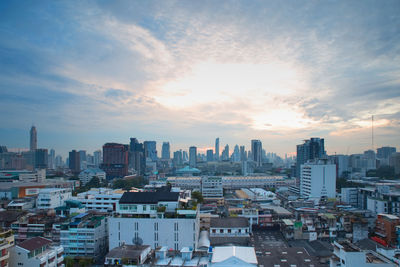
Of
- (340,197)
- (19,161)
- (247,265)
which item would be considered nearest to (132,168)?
(19,161)

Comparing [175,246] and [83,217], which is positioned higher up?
[83,217]

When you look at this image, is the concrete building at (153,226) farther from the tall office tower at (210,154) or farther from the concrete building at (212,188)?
the tall office tower at (210,154)

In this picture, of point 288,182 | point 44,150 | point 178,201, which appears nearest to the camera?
point 178,201

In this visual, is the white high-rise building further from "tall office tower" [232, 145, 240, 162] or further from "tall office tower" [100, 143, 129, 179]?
"tall office tower" [232, 145, 240, 162]

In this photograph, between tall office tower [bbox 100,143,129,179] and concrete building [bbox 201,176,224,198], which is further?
tall office tower [bbox 100,143,129,179]

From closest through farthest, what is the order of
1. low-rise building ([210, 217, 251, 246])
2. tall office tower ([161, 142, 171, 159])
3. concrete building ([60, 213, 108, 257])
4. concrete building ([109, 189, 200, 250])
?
concrete building ([109, 189, 200, 250])
concrete building ([60, 213, 108, 257])
low-rise building ([210, 217, 251, 246])
tall office tower ([161, 142, 171, 159])

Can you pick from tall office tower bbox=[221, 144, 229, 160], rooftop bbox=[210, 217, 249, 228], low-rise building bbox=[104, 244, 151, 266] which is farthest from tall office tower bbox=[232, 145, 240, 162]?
low-rise building bbox=[104, 244, 151, 266]

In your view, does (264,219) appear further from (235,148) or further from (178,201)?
(235,148)
